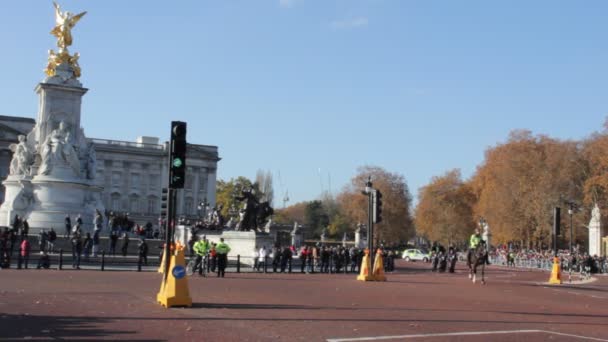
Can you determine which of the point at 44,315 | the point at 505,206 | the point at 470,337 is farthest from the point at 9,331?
the point at 505,206

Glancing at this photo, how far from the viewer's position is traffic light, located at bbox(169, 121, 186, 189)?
17.1m

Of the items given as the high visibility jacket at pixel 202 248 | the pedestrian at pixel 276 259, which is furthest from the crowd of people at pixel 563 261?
the high visibility jacket at pixel 202 248

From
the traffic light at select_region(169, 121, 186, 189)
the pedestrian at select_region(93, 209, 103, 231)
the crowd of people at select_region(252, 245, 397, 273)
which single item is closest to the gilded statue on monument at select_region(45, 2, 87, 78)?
the pedestrian at select_region(93, 209, 103, 231)

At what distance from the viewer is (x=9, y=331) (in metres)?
12.3

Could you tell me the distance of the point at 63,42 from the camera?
2111 inches

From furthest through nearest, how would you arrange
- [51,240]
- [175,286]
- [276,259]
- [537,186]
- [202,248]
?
[537,186], [51,240], [276,259], [202,248], [175,286]

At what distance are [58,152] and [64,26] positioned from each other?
9167 millimetres

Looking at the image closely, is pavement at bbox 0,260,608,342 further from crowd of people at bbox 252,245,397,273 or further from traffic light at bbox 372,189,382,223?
crowd of people at bbox 252,245,397,273

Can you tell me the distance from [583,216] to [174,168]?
7759 cm

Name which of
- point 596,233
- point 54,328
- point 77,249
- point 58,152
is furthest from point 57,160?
point 596,233

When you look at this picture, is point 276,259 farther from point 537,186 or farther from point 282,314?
point 537,186

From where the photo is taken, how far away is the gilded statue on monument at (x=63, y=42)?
52875 mm

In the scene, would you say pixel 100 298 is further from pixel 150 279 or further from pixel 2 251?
pixel 2 251

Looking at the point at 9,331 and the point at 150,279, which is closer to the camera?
the point at 9,331
